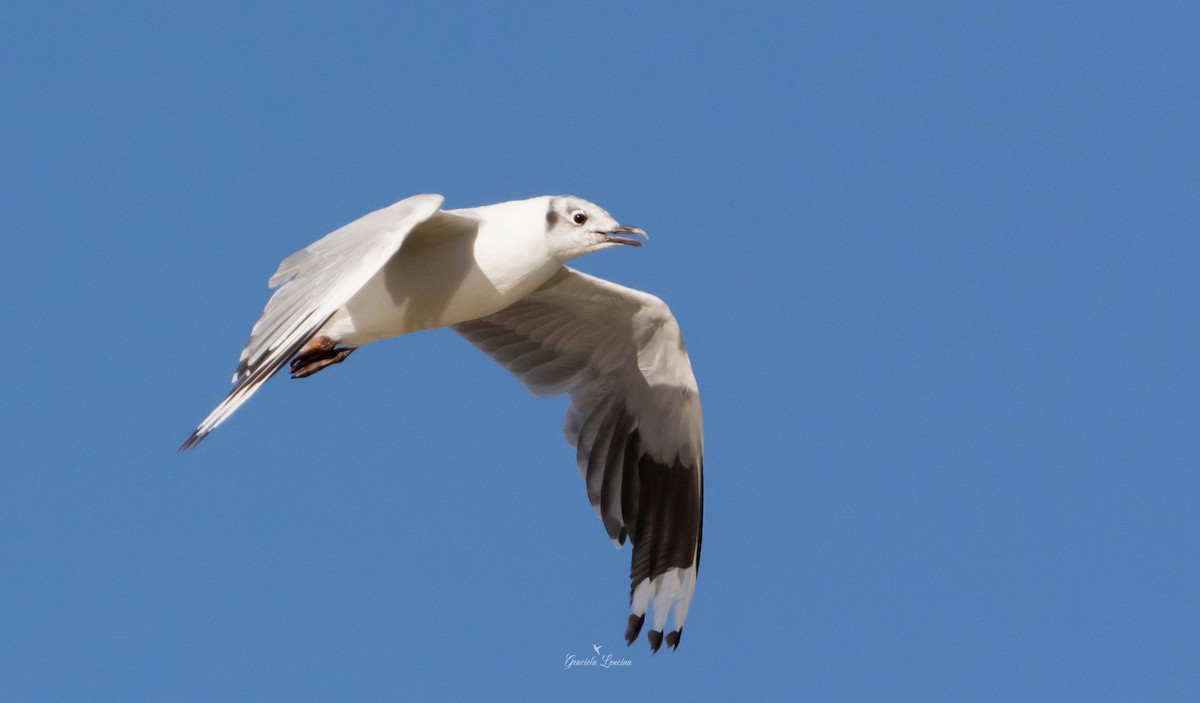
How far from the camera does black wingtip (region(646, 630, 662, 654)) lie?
30.7 feet

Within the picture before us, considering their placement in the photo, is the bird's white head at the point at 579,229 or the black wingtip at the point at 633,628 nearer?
the bird's white head at the point at 579,229

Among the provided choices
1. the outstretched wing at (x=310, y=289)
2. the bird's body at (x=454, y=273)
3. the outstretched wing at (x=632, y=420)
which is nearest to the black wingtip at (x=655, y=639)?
the outstretched wing at (x=632, y=420)

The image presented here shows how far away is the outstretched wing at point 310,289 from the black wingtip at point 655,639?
3178mm

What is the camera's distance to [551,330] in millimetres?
9047

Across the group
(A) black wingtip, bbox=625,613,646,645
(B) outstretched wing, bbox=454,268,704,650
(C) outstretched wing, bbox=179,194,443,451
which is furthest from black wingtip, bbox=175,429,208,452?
(A) black wingtip, bbox=625,613,646,645

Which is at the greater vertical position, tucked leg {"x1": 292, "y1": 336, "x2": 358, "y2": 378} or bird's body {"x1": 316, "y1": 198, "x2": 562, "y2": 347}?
bird's body {"x1": 316, "y1": 198, "x2": 562, "y2": 347}

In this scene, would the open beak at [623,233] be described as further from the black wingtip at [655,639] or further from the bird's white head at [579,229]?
the black wingtip at [655,639]

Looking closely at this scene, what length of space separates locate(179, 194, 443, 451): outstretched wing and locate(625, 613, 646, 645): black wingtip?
309 centimetres

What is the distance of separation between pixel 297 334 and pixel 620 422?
9.82ft

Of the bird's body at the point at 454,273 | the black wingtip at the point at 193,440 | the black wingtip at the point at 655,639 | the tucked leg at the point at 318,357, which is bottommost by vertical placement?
the black wingtip at the point at 655,639

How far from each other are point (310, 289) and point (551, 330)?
2.39 metres

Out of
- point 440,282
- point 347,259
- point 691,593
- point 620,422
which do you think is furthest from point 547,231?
point 691,593

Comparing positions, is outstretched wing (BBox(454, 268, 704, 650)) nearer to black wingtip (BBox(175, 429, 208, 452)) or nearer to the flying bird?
the flying bird

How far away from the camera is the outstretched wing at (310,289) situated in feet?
21.6
